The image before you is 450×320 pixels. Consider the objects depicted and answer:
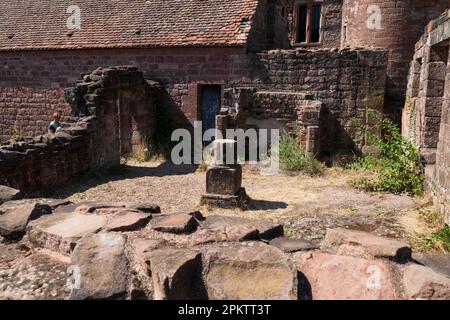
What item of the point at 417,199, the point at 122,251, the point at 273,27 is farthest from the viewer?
the point at 273,27

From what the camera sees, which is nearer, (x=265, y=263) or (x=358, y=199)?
(x=265, y=263)

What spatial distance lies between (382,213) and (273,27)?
9884 millimetres

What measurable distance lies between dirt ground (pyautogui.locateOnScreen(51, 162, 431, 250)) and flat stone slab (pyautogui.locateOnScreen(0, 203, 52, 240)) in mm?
3691

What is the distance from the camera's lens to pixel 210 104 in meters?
13.3

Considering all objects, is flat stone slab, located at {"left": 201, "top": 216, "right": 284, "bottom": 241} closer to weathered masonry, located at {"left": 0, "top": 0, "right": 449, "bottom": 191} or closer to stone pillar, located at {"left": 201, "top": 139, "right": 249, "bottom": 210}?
stone pillar, located at {"left": 201, "top": 139, "right": 249, "bottom": 210}

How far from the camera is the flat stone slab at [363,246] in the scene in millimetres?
2092

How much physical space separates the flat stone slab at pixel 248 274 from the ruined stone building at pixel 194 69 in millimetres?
6697

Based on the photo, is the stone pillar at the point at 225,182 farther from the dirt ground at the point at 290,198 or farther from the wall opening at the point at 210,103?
the wall opening at the point at 210,103

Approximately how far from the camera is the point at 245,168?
34.6 ft

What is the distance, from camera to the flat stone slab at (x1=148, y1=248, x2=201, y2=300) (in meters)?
1.87

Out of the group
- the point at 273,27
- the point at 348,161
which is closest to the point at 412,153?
the point at 348,161

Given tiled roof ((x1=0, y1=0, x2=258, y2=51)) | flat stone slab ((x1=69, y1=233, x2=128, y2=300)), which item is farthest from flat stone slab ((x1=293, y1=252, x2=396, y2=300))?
tiled roof ((x1=0, y1=0, x2=258, y2=51))

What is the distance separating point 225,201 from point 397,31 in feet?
26.0

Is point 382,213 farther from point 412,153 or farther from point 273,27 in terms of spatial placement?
point 273,27
